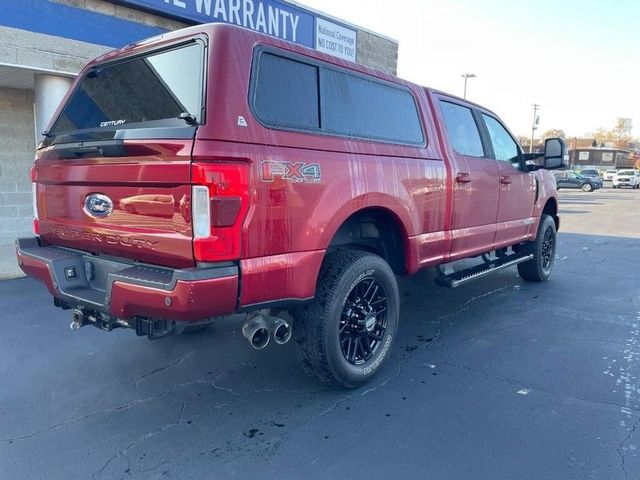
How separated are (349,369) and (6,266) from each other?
5.96m

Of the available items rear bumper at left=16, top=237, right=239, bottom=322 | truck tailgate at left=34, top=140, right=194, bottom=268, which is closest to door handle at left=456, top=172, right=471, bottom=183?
rear bumper at left=16, top=237, right=239, bottom=322

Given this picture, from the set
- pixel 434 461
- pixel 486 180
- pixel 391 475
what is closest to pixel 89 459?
pixel 391 475

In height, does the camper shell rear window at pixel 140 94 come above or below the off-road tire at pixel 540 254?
above

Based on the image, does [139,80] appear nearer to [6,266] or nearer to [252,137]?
[252,137]

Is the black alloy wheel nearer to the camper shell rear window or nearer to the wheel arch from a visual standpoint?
the wheel arch

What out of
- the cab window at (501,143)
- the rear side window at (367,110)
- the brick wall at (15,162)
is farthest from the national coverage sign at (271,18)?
the rear side window at (367,110)

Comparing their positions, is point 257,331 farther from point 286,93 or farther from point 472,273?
point 472,273

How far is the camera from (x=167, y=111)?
267 cm

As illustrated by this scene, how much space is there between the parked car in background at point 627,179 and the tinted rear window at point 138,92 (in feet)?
158

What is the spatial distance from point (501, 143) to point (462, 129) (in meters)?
0.94

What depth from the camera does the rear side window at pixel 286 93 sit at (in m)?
2.70

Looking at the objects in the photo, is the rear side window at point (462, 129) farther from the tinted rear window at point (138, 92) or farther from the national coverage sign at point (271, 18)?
the national coverage sign at point (271, 18)

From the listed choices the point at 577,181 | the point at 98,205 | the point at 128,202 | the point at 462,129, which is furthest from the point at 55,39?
the point at 577,181

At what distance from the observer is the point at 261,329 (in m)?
2.74
